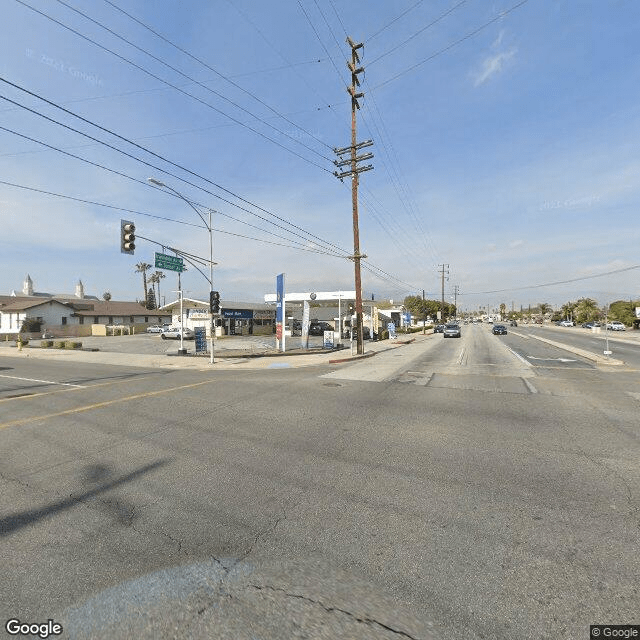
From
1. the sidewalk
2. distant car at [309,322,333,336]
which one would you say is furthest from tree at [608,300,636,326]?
the sidewalk

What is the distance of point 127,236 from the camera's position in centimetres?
1497

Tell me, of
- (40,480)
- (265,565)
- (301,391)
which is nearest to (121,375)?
(301,391)

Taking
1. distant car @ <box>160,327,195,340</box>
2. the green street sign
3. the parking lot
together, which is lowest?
the parking lot

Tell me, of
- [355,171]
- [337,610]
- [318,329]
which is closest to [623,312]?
[318,329]

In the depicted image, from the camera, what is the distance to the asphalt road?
248cm

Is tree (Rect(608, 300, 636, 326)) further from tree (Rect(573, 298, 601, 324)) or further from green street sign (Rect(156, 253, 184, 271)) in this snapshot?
green street sign (Rect(156, 253, 184, 271))

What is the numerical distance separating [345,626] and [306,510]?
1.55 meters

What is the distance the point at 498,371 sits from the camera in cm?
1505

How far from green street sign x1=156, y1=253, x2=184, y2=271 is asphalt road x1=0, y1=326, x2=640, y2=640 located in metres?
14.4

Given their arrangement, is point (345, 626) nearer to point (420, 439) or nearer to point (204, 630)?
point (204, 630)

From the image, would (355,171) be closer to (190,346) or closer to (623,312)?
(190,346)

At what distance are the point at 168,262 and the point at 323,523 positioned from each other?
21269 millimetres

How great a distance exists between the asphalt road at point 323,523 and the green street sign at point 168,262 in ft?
47.3

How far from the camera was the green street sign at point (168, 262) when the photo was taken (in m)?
21.2
